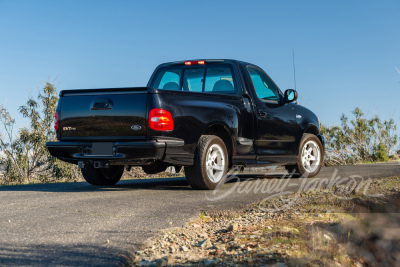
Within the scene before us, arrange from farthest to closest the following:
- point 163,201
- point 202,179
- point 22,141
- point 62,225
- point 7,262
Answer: point 22,141 < point 202,179 < point 163,201 < point 62,225 < point 7,262

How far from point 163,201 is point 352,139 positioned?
13.1 metres

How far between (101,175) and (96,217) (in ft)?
12.2

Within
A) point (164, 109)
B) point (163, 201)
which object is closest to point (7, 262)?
point (163, 201)

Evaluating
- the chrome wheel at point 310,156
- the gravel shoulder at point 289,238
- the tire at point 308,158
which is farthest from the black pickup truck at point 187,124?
the gravel shoulder at point 289,238

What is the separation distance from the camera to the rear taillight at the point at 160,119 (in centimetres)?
708

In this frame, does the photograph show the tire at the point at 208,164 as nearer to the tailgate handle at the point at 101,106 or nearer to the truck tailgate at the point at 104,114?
the truck tailgate at the point at 104,114

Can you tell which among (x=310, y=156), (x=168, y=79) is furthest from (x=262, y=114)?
(x=310, y=156)

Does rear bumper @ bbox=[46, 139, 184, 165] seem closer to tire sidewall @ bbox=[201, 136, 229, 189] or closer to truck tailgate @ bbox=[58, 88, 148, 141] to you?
truck tailgate @ bbox=[58, 88, 148, 141]

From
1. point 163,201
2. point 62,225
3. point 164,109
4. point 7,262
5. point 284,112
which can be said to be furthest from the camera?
point 284,112

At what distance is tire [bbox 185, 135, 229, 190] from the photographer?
25.0ft

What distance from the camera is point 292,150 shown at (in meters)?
9.73

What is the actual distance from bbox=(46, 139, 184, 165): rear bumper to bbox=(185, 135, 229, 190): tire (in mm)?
428

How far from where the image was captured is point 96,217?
17.6 ft

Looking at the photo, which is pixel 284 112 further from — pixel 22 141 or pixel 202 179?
pixel 22 141
